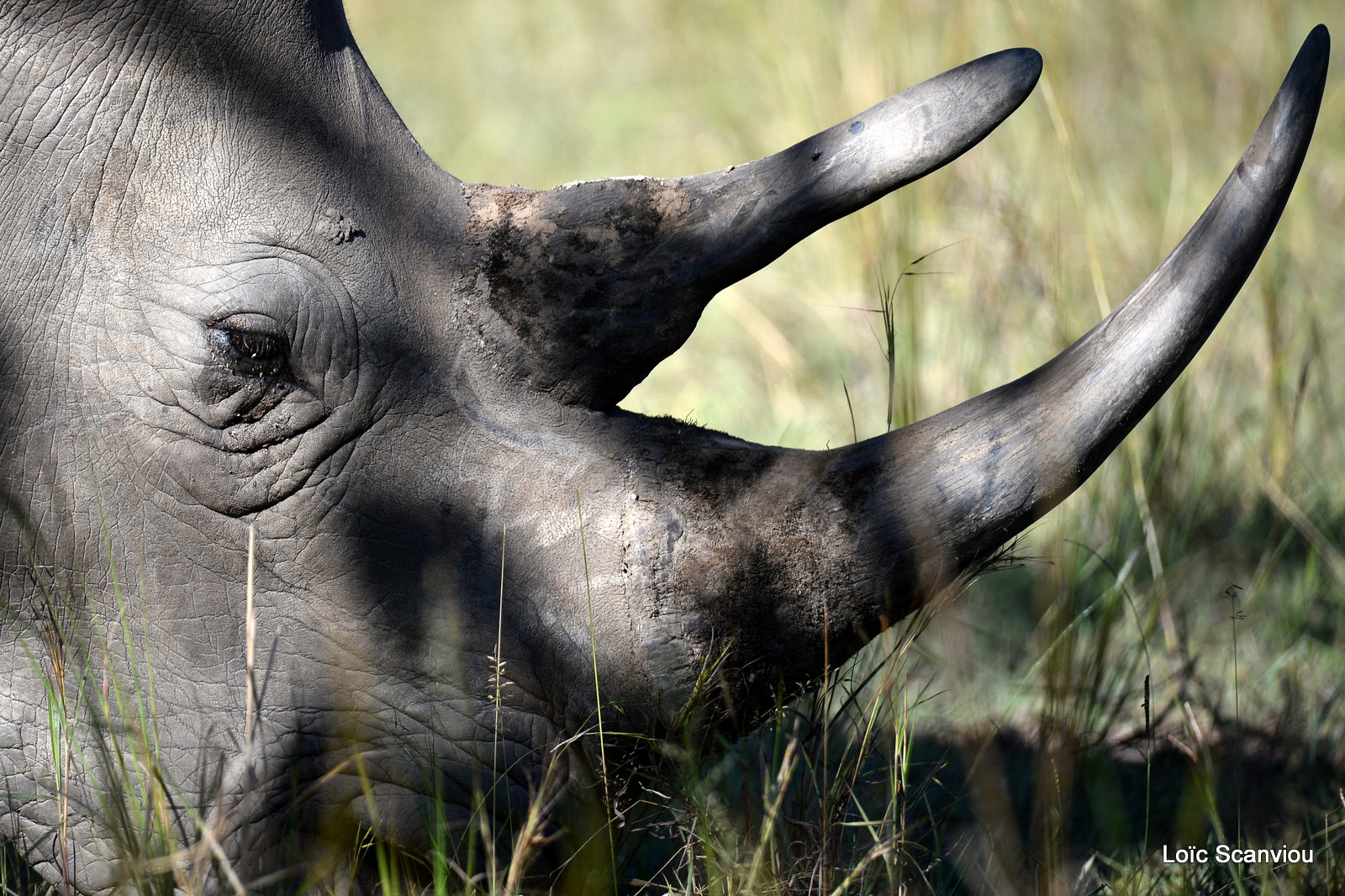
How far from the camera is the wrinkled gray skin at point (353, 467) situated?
158cm

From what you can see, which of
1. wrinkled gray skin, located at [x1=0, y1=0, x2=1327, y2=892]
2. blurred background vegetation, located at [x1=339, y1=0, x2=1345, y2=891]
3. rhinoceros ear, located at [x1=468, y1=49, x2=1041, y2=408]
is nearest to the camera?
wrinkled gray skin, located at [x1=0, y1=0, x2=1327, y2=892]

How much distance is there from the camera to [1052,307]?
346 cm

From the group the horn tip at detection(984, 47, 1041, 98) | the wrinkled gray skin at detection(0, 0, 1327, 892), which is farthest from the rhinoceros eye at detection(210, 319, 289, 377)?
the horn tip at detection(984, 47, 1041, 98)

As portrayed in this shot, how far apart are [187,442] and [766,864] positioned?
997mm

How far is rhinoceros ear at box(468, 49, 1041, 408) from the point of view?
1688 millimetres

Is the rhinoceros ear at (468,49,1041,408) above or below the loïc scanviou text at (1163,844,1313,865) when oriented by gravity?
above

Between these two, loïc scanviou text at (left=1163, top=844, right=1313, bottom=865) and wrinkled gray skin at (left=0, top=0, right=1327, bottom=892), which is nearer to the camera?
wrinkled gray skin at (left=0, top=0, right=1327, bottom=892)

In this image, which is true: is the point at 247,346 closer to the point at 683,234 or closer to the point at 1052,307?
the point at 683,234

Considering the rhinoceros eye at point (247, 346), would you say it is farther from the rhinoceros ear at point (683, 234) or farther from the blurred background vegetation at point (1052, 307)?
the blurred background vegetation at point (1052, 307)

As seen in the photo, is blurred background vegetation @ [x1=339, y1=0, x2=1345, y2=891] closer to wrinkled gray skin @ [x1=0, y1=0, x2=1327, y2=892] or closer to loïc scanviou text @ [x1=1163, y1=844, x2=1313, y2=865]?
loïc scanviou text @ [x1=1163, y1=844, x2=1313, y2=865]

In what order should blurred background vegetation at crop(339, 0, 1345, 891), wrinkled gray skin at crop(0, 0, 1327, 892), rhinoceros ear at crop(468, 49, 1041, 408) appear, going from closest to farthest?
wrinkled gray skin at crop(0, 0, 1327, 892)
rhinoceros ear at crop(468, 49, 1041, 408)
blurred background vegetation at crop(339, 0, 1345, 891)

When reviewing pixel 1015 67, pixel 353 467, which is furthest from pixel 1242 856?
pixel 353 467

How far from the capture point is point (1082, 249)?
4203 mm

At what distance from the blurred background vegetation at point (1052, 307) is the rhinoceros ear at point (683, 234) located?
73 centimetres
